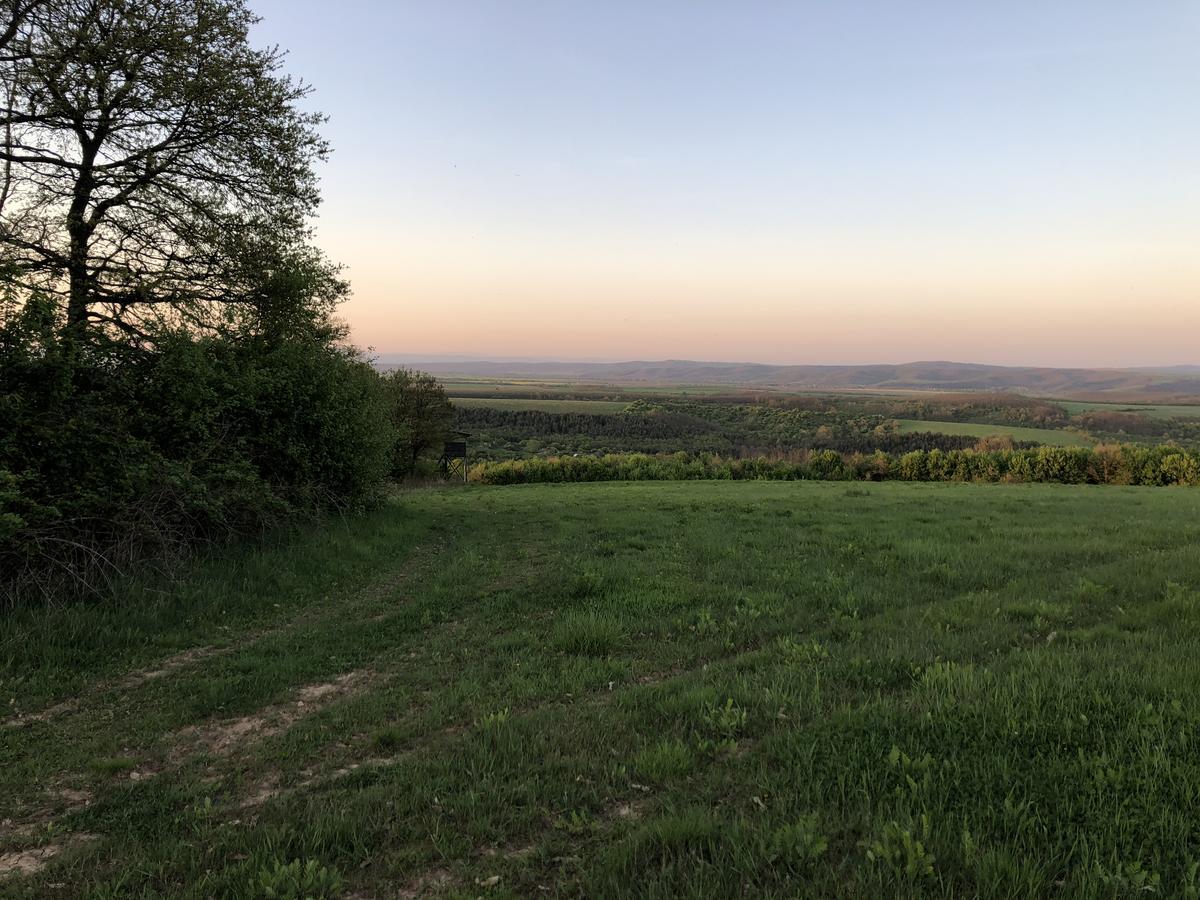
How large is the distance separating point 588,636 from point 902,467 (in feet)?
142

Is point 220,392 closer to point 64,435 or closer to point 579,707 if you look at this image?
point 64,435

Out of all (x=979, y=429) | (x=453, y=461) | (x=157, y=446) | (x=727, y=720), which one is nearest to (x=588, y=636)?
(x=727, y=720)

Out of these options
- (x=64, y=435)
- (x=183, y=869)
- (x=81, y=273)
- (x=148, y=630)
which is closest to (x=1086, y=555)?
(x=183, y=869)

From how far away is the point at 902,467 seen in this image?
1706 inches

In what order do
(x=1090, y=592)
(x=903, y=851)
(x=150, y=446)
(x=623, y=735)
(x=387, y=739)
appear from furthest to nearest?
(x=150, y=446) < (x=1090, y=592) < (x=387, y=739) < (x=623, y=735) < (x=903, y=851)

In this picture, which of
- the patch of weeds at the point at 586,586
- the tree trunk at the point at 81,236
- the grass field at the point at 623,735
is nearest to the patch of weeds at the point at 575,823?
the grass field at the point at 623,735

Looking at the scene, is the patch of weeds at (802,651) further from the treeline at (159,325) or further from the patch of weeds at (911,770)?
the treeline at (159,325)

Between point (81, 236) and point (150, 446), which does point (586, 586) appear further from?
point (81, 236)

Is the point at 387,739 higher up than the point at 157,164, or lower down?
lower down

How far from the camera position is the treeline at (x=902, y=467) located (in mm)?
35438

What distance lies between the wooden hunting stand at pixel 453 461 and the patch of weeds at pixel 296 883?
124ft

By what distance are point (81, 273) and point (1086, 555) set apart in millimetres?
19469

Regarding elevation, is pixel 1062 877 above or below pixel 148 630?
above

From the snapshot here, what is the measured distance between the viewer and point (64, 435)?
786cm
